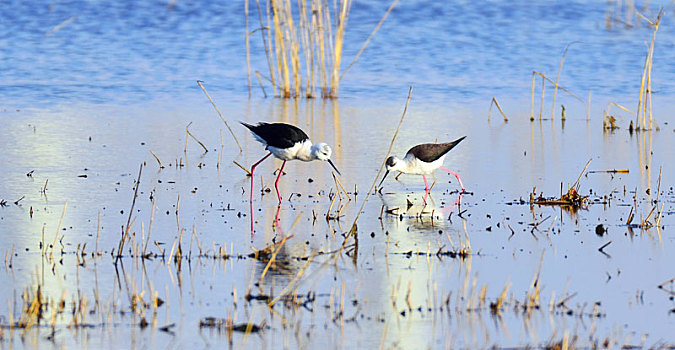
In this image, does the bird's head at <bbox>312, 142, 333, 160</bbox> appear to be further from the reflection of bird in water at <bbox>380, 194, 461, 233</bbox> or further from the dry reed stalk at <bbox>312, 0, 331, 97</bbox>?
the dry reed stalk at <bbox>312, 0, 331, 97</bbox>

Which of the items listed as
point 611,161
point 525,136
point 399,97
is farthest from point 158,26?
point 611,161

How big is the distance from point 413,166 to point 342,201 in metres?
1.24

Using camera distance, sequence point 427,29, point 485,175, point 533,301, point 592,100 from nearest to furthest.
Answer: point 533,301, point 485,175, point 592,100, point 427,29

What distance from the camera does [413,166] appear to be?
1066cm

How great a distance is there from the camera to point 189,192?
996 centimetres

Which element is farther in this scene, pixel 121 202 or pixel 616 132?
pixel 616 132

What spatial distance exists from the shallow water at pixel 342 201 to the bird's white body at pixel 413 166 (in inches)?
7.3

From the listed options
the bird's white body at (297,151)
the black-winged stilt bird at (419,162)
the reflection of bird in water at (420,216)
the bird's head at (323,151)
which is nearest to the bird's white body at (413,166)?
the black-winged stilt bird at (419,162)

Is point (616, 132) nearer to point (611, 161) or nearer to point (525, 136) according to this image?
point (525, 136)

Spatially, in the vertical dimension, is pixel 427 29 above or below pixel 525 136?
above

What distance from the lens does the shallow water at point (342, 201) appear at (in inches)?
235

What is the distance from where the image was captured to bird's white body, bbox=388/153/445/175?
10.6m

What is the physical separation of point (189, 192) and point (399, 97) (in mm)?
7581

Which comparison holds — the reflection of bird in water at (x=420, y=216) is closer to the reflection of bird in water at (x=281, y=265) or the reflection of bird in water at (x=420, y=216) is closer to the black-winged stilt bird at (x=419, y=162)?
the black-winged stilt bird at (x=419, y=162)
